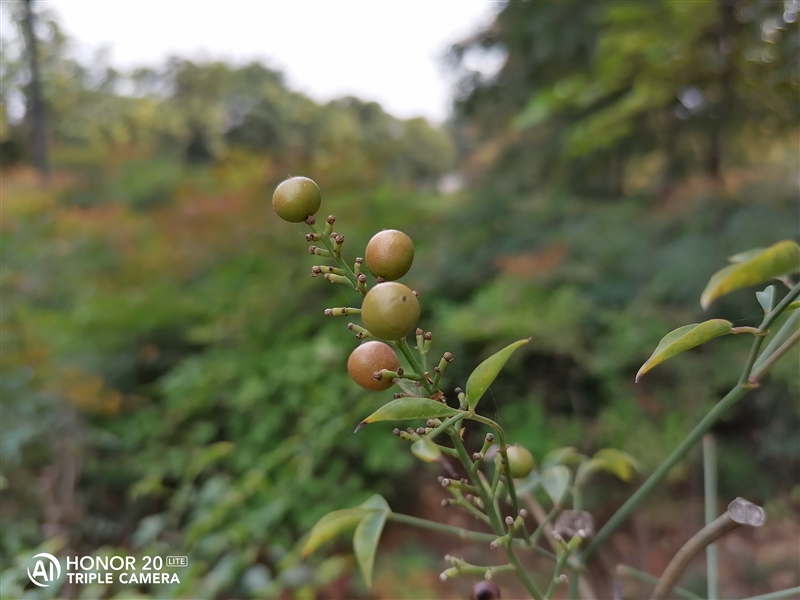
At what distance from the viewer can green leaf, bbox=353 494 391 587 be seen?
0.39m

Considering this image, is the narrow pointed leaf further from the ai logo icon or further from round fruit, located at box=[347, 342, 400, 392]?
the ai logo icon

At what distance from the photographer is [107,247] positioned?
110 inches

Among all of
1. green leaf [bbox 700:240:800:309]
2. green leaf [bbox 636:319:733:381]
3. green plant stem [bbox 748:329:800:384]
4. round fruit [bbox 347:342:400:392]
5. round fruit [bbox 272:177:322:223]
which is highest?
round fruit [bbox 272:177:322:223]

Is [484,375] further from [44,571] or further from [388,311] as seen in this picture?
[44,571]

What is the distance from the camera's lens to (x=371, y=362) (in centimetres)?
27

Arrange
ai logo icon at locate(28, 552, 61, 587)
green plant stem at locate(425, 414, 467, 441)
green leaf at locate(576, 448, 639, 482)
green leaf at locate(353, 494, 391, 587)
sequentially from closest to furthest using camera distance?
1. green plant stem at locate(425, 414, 467, 441)
2. green leaf at locate(353, 494, 391, 587)
3. green leaf at locate(576, 448, 639, 482)
4. ai logo icon at locate(28, 552, 61, 587)

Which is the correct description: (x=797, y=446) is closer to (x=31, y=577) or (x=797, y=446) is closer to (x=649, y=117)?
(x=649, y=117)

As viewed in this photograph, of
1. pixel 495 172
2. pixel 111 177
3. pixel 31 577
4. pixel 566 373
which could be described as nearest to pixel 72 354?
pixel 31 577

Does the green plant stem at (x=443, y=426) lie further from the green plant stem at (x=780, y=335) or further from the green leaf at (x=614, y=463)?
the green leaf at (x=614, y=463)

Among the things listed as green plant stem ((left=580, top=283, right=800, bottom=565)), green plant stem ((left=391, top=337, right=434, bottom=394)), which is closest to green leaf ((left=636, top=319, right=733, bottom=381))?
green plant stem ((left=580, top=283, right=800, bottom=565))

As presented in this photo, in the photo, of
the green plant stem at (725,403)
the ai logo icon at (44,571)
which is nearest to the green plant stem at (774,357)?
the green plant stem at (725,403)

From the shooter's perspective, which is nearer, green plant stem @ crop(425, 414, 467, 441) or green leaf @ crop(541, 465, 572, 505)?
green plant stem @ crop(425, 414, 467, 441)

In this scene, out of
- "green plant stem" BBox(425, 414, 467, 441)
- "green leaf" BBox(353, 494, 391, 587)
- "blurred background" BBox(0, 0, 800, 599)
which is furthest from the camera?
"blurred background" BBox(0, 0, 800, 599)

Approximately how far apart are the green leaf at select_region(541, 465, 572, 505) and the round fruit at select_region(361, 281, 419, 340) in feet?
0.94
